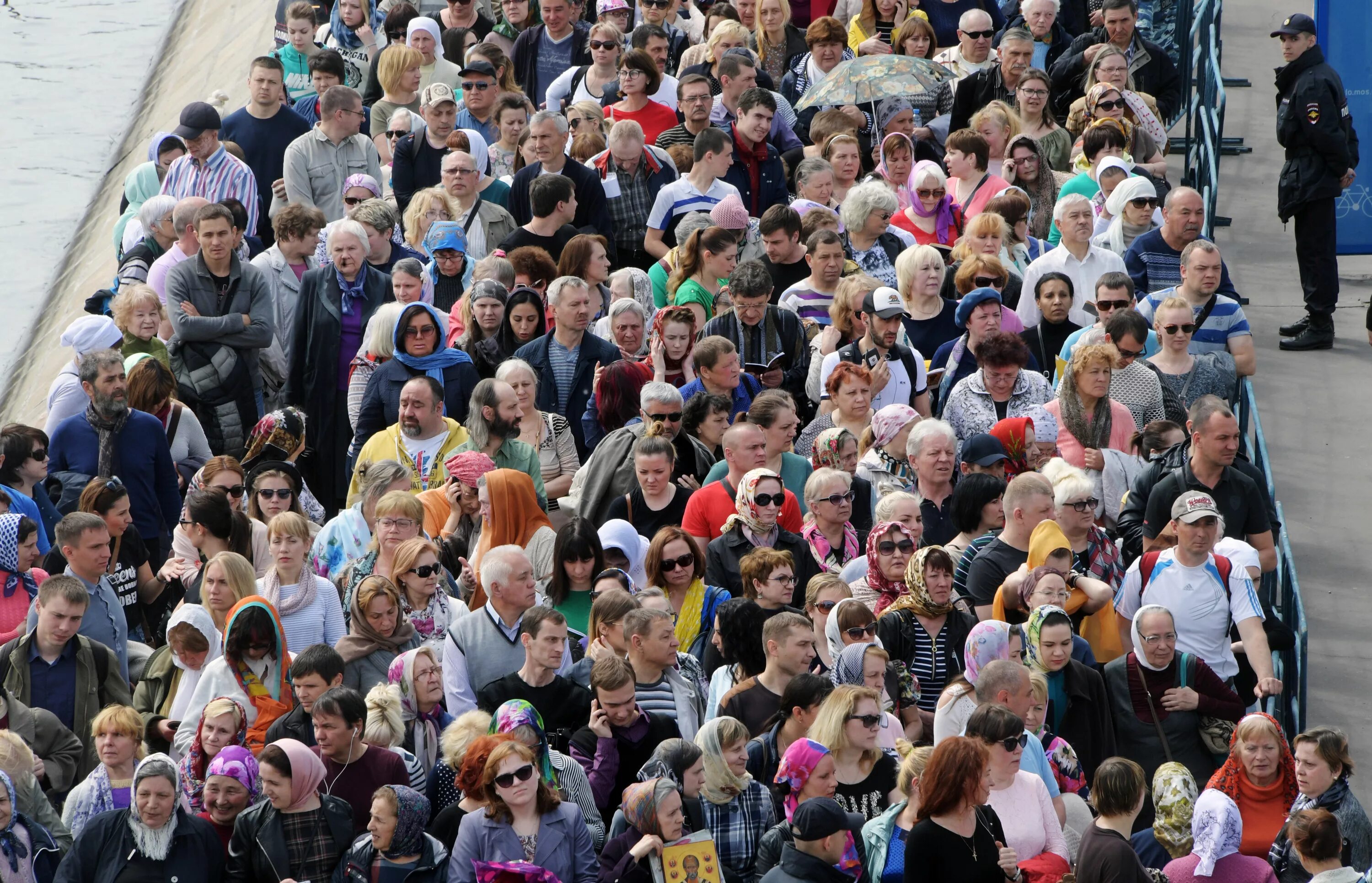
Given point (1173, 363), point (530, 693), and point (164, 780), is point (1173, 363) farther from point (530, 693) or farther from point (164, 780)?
point (164, 780)

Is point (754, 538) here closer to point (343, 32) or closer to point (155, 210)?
point (155, 210)

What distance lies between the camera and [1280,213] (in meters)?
14.7

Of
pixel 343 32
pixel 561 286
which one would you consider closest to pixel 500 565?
pixel 561 286

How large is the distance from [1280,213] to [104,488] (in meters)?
8.56

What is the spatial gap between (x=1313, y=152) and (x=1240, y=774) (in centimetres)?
681

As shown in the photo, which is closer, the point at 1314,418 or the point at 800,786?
the point at 800,786

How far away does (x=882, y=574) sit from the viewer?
9.77 m

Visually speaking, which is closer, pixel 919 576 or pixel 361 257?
pixel 919 576

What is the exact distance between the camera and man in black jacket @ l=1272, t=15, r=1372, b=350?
14.4 m

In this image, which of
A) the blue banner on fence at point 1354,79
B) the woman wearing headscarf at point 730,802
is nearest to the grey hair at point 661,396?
the woman wearing headscarf at point 730,802

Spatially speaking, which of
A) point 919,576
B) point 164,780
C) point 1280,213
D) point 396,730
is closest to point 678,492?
point 919,576

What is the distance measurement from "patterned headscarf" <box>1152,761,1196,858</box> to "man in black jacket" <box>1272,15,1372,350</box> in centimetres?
693

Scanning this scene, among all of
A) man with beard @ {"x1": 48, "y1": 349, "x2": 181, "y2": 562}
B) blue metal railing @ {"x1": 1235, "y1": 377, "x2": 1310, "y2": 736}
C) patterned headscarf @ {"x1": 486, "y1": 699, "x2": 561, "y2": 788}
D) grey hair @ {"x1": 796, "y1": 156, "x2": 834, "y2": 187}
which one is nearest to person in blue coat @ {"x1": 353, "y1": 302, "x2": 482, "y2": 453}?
man with beard @ {"x1": 48, "y1": 349, "x2": 181, "y2": 562}

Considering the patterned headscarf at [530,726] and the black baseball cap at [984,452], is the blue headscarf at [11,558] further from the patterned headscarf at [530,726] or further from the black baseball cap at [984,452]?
the black baseball cap at [984,452]
